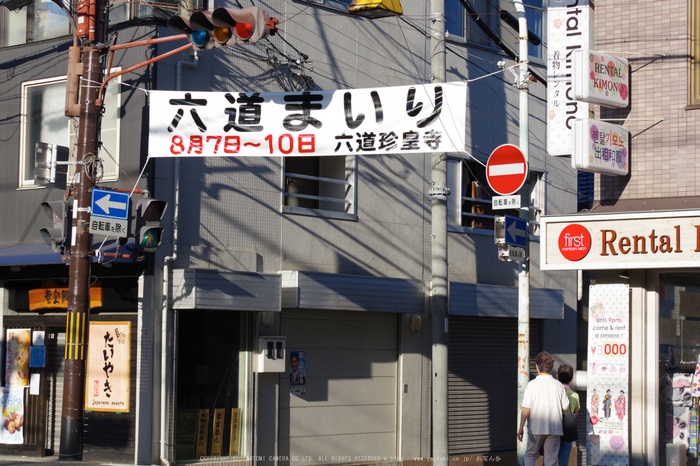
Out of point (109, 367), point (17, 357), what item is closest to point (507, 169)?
point (109, 367)

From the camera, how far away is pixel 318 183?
16.9 meters

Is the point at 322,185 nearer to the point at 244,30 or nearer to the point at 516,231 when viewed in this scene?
the point at 516,231

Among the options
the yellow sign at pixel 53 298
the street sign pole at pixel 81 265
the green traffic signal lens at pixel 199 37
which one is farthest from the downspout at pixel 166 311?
the green traffic signal lens at pixel 199 37

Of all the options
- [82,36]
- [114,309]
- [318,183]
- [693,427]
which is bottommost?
[693,427]

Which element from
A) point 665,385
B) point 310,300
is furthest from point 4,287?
point 665,385

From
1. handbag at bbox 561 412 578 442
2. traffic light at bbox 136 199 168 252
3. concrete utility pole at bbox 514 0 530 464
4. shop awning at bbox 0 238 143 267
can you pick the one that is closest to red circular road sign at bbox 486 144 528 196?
concrete utility pole at bbox 514 0 530 464

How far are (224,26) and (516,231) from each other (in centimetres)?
515

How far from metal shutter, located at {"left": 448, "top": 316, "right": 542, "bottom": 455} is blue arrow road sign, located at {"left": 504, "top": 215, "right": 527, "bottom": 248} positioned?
521 centimetres

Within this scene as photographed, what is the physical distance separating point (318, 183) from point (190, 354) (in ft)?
14.2

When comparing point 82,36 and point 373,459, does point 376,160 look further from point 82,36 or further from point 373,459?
point 82,36

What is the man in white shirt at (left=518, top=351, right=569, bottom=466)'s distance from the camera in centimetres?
1051

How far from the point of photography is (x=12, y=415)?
15.0 metres

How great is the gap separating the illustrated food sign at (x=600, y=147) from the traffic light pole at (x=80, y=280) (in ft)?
20.4

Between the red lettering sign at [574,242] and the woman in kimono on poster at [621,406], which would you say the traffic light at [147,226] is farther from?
the woman in kimono on poster at [621,406]
